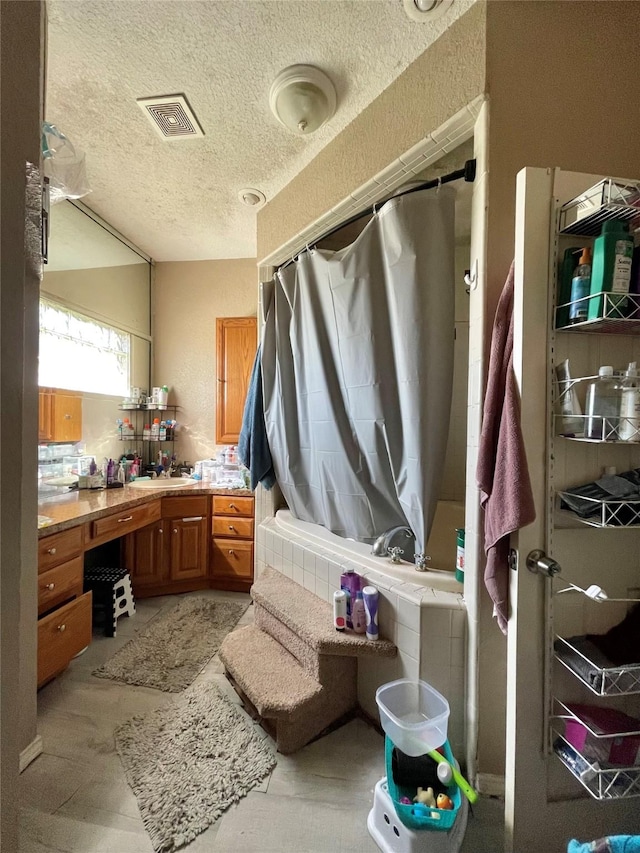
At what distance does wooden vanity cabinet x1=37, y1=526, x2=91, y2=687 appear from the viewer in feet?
5.24

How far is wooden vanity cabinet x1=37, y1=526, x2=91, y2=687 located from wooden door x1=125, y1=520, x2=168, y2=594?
0.67 metres

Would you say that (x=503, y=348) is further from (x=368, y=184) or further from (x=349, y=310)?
(x=368, y=184)

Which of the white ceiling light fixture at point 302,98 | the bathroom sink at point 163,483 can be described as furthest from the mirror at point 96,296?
the white ceiling light fixture at point 302,98

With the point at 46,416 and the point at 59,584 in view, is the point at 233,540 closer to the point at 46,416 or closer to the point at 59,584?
the point at 59,584

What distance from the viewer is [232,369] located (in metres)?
3.10

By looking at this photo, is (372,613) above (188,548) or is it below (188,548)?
above

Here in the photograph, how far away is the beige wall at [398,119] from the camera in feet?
4.03

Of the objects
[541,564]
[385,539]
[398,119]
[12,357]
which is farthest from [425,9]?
[385,539]

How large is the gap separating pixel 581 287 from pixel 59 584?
229 centimetres

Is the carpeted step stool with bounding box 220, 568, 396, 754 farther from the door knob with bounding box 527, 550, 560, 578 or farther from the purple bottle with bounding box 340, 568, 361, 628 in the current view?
the door knob with bounding box 527, 550, 560, 578

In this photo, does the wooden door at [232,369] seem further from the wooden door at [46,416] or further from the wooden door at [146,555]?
the wooden door at [46,416]

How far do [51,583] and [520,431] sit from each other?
1999 millimetres

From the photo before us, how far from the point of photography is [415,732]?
1.12 metres

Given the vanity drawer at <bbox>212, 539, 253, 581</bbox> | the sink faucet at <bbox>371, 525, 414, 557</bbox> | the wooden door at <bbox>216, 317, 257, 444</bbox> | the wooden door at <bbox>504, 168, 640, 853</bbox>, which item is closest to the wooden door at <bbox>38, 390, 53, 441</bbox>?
the wooden door at <bbox>216, 317, 257, 444</bbox>
